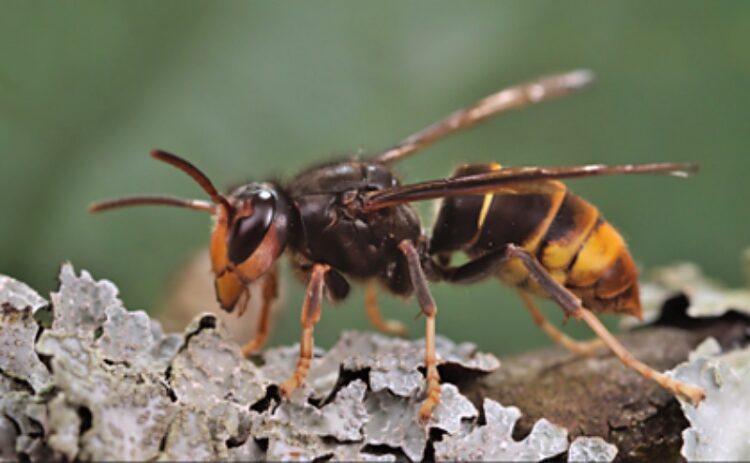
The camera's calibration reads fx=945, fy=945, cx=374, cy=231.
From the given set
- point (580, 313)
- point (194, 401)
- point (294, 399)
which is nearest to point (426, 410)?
point (294, 399)

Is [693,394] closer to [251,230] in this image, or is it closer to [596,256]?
[596,256]

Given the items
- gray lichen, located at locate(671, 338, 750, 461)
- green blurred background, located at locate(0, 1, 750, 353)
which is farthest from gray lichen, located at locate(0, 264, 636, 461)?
green blurred background, located at locate(0, 1, 750, 353)

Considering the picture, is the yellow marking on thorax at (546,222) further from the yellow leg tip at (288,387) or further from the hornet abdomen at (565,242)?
the yellow leg tip at (288,387)

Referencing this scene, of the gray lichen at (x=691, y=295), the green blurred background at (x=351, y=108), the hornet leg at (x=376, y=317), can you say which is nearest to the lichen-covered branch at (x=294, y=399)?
the gray lichen at (x=691, y=295)

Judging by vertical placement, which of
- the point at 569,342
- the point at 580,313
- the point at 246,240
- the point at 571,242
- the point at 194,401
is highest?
the point at 246,240

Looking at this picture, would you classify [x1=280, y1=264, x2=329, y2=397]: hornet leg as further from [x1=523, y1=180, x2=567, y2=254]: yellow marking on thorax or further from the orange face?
[x1=523, y1=180, x2=567, y2=254]: yellow marking on thorax
